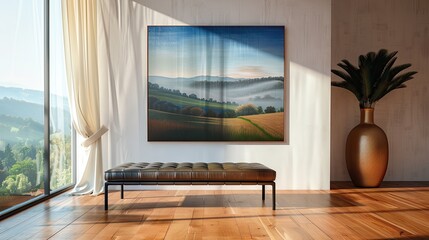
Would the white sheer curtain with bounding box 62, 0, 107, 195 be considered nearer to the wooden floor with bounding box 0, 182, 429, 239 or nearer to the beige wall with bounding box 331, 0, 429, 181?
the wooden floor with bounding box 0, 182, 429, 239

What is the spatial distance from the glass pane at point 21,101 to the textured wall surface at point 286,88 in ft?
4.08

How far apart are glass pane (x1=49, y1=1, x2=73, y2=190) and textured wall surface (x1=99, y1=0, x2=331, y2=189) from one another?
0.54 metres

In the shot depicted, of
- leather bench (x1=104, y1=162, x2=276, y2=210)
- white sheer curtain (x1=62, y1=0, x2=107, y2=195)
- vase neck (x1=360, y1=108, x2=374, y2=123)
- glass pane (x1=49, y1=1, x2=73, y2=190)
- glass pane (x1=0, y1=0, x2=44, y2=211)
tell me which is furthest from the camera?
vase neck (x1=360, y1=108, x2=374, y2=123)

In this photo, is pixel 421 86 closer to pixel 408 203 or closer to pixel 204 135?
pixel 408 203

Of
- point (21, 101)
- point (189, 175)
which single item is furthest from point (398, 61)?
point (21, 101)

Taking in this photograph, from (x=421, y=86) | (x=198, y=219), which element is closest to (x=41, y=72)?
(x=198, y=219)

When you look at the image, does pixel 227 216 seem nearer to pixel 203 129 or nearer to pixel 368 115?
pixel 203 129

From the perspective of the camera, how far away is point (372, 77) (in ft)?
21.5

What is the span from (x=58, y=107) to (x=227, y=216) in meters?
2.35

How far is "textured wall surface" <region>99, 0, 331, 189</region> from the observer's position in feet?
20.5

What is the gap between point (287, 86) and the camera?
6.32m

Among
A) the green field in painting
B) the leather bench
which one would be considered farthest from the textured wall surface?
the leather bench

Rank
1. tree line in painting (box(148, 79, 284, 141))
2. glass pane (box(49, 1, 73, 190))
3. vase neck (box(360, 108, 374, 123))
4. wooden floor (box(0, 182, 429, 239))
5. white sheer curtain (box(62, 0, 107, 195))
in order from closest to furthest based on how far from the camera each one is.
Answer: 1. wooden floor (box(0, 182, 429, 239))
2. glass pane (box(49, 1, 73, 190))
3. white sheer curtain (box(62, 0, 107, 195))
4. tree line in painting (box(148, 79, 284, 141))
5. vase neck (box(360, 108, 374, 123))

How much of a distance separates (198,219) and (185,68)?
2.45m
